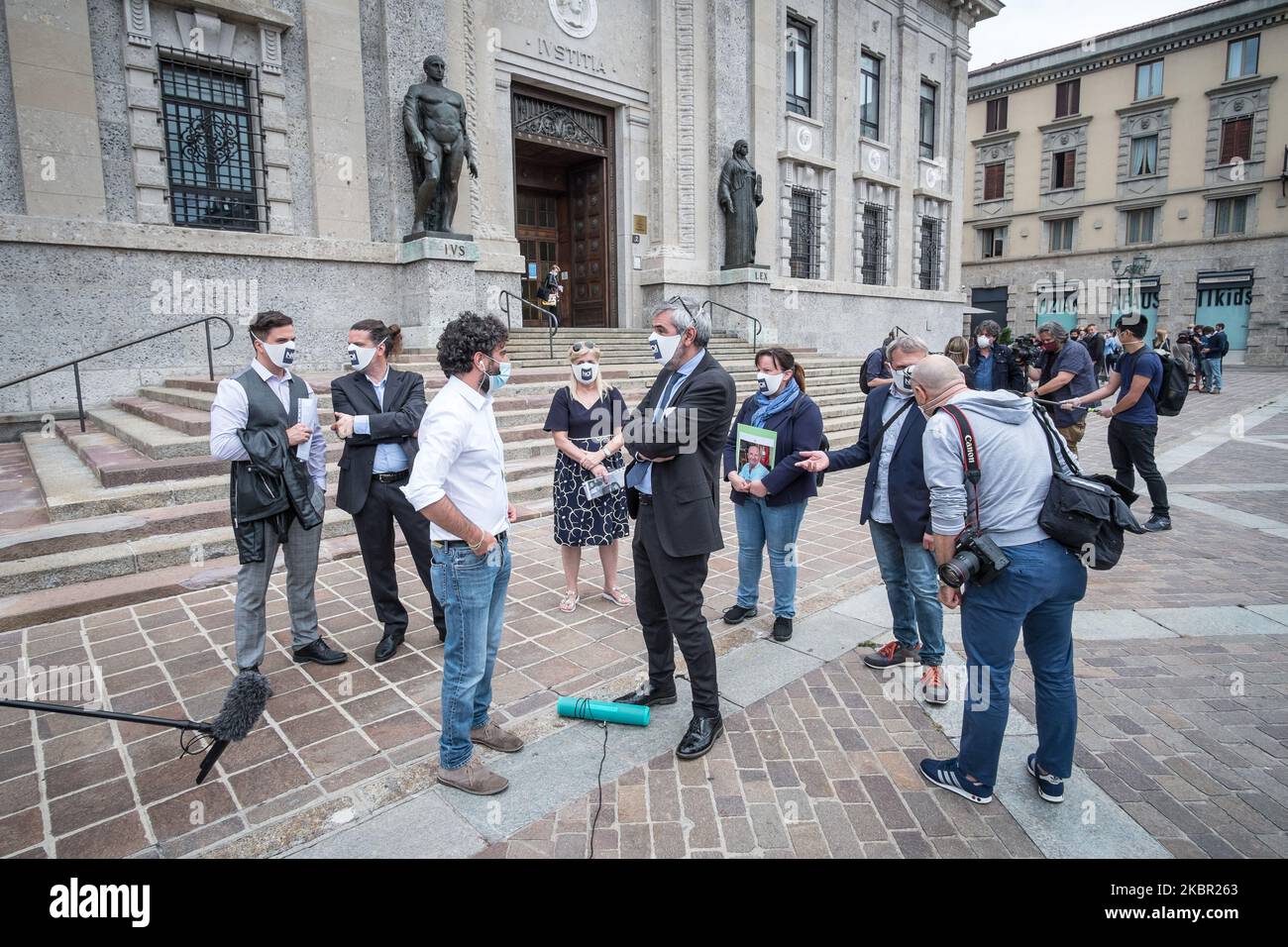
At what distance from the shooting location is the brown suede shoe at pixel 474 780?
125 inches

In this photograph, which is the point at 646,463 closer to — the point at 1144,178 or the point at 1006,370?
the point at 1006,370

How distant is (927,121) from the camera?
25000mm

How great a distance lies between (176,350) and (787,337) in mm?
14499

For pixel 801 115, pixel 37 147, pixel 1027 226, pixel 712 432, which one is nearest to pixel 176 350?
pixel 37 147

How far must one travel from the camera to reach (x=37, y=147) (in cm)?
946

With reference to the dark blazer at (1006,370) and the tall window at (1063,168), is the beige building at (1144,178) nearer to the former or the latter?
the tall window at (1063,168)

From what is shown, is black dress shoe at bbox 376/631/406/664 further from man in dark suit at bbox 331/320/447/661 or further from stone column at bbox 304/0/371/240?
stone column at bbox 304/0/371/240

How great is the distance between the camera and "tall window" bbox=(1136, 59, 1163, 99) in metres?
33.9

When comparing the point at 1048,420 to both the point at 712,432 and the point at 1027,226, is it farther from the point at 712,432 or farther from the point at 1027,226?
the point at 1027,226

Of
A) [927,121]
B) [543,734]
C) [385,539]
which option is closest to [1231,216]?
[927,121]

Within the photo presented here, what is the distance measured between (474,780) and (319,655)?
1.83 metres

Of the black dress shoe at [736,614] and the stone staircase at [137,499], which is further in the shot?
the stone staircase at [137,499]

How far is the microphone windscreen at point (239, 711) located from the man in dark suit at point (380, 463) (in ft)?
4.97

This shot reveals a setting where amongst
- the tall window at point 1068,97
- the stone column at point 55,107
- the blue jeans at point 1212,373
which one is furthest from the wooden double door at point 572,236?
the tall window at point 1068,97
